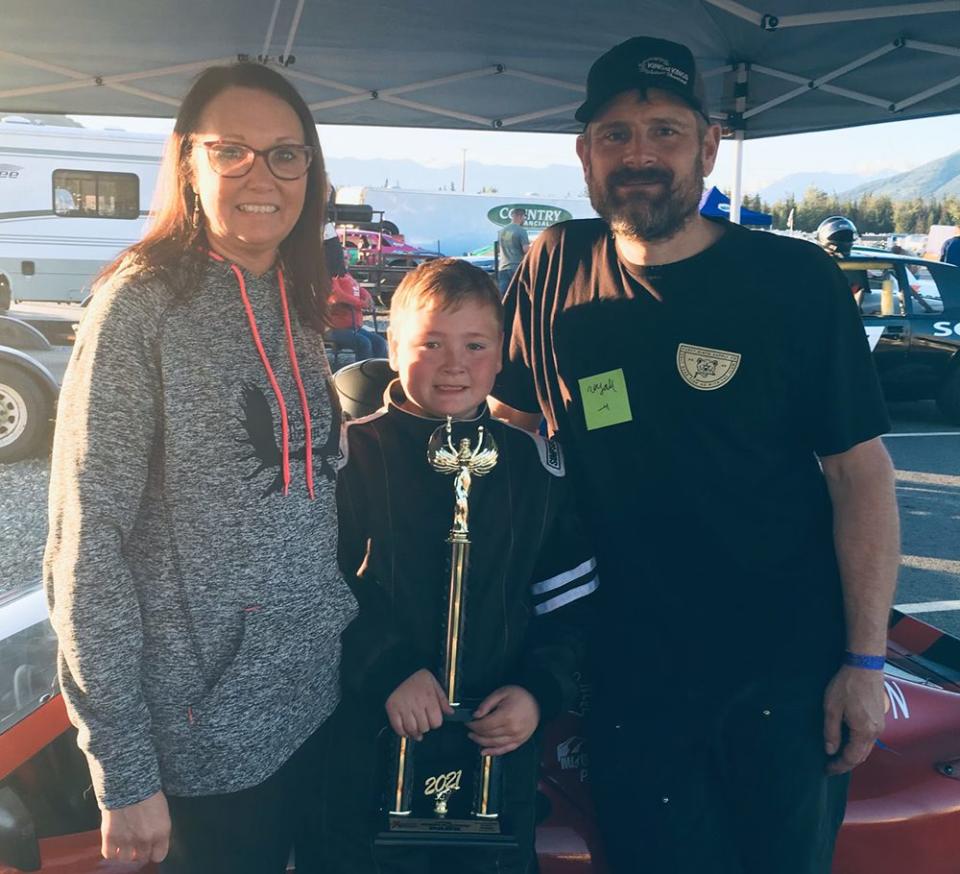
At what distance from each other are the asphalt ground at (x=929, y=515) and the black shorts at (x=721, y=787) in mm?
3043

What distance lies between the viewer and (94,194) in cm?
1644

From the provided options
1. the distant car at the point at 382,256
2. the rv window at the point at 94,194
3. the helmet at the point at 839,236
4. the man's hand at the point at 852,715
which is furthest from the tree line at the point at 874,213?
the man's hand at the point at 852,715

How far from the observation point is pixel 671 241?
178 cm

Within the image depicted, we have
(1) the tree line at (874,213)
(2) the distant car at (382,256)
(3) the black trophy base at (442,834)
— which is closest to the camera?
(3) the black trophy base at (442,834)

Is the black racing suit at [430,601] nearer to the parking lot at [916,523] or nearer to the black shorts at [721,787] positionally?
the black shorts at [721,787]

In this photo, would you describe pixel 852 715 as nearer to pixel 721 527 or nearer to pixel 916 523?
pixel 721 527

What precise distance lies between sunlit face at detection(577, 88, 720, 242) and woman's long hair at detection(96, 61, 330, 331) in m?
0.61

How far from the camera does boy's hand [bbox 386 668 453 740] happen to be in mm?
1526

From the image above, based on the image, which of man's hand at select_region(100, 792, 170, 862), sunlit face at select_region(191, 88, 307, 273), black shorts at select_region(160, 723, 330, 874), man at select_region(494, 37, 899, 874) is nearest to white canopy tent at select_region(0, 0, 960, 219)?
man at select_region(494, 37, 899, 874)

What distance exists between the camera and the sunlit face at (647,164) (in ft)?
5.77

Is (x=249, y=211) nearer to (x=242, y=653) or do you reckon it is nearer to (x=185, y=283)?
(x=185, y=283)

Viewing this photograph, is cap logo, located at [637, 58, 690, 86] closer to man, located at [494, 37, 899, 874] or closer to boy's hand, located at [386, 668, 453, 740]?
man, located at [494, 37, 899, 874]

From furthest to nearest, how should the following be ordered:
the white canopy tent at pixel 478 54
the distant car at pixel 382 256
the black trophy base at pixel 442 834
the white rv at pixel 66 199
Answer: the distant car at pixel 382 256 < the white rv at pixel 66 199 < the white canopy tent at pixel 478 54 < the black trophy base at pixel 442 834

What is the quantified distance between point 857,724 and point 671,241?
102 cm
